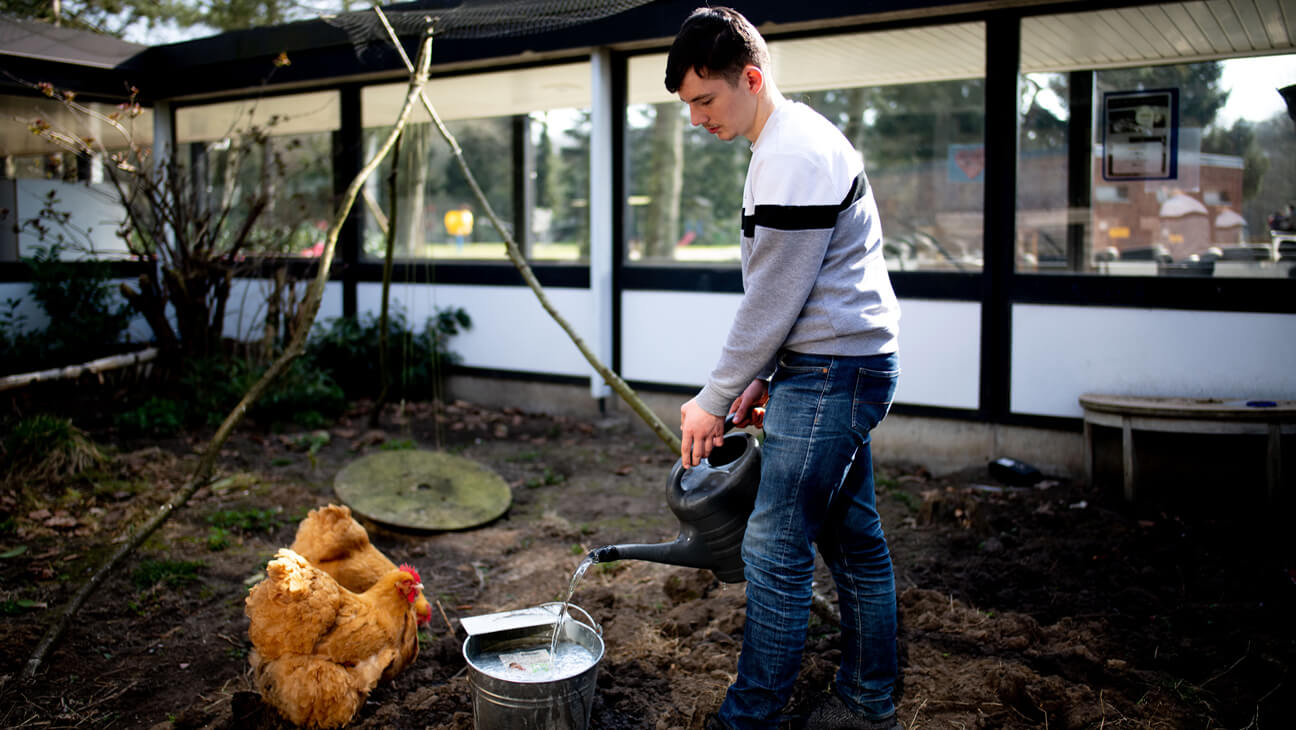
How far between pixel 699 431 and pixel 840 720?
1029 millimetres

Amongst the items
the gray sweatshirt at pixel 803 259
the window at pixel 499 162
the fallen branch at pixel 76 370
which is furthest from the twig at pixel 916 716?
the fallen branch at pixel 76 370

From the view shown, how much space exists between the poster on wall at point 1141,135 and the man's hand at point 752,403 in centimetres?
424

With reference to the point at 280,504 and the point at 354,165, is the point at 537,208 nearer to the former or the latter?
the point at 354,165

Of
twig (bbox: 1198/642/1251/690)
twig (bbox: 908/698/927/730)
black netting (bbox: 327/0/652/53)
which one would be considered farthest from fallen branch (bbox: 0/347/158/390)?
twig (bbox: 1198/642/1251/690)

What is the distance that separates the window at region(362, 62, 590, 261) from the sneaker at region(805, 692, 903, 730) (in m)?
5.84

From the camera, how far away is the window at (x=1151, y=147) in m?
5.63

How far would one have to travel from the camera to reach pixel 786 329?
2480 mm

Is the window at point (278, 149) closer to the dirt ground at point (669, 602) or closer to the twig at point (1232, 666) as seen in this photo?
the dirt ground at point (669, 602)

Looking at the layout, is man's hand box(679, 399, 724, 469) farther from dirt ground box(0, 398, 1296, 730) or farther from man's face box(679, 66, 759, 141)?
dirt ground box(0, 398, 1296, 730)

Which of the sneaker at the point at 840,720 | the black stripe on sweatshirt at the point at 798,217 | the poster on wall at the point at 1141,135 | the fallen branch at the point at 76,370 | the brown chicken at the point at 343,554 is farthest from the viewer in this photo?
the fallen branch at the point at 76,370

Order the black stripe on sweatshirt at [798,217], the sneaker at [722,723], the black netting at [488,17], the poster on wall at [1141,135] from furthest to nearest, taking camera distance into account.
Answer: the poster on wall at [1141,135], the black netting at [488,17], the sneaker at [722,723], the black stripe on sweatshirt at [798,217]

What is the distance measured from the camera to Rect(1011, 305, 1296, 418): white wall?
5406mm

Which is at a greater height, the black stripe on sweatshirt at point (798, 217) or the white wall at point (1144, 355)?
A: the black stripe on sweatshirt at point (798, 217)

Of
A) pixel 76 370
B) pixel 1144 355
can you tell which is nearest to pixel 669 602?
pixel 1144 355
